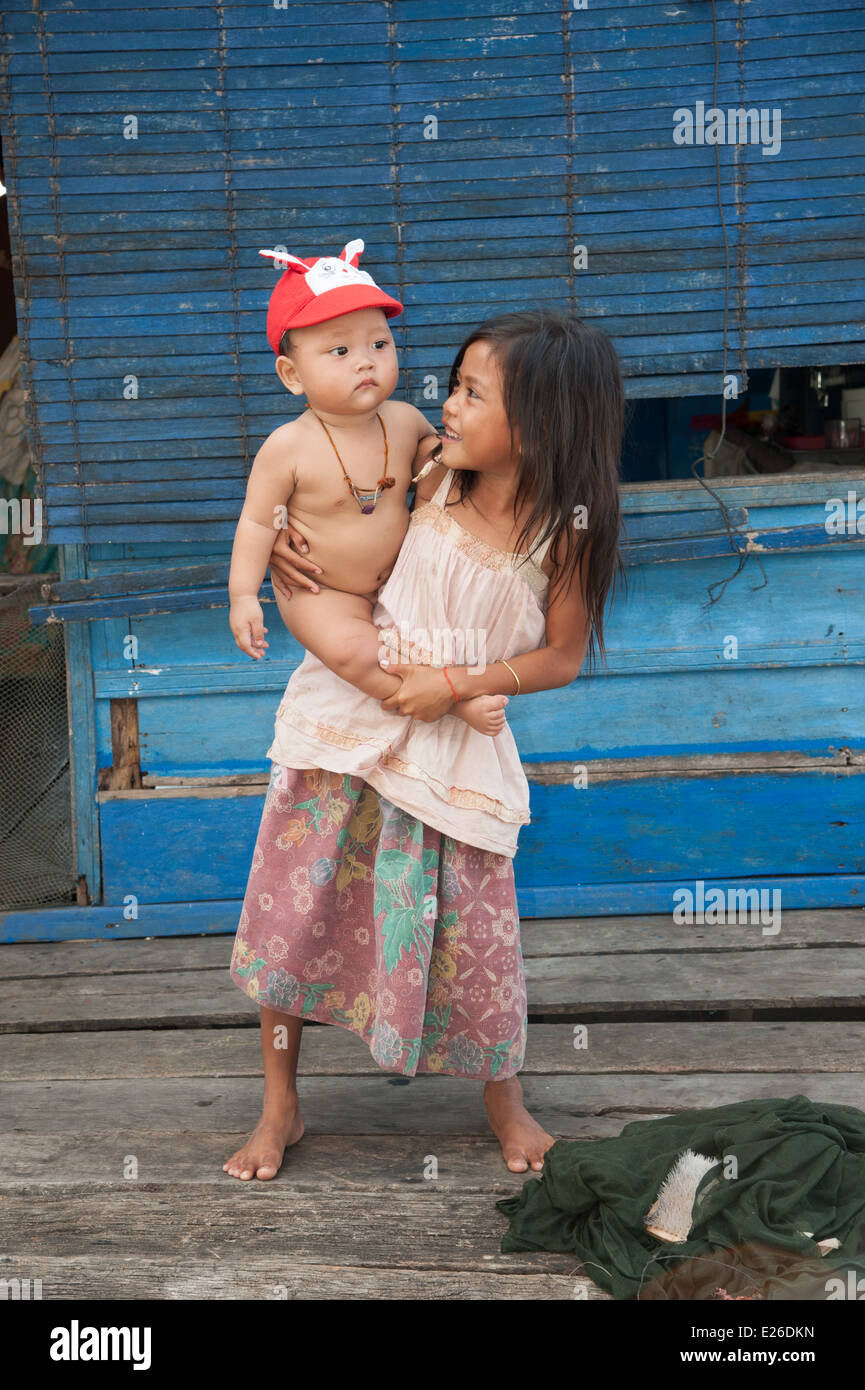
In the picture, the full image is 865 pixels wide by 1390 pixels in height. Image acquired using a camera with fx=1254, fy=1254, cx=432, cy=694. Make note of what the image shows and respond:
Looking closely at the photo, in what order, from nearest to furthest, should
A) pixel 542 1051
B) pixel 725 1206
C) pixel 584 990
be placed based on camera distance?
1. pixel 725 1206
2. pixel 542 1051
3. pixel 584 990

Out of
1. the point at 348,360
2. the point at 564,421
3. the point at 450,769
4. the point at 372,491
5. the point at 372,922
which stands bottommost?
the point at 372,922

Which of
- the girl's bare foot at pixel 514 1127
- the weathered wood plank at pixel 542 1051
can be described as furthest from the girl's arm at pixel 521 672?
the weathered wood plank at pixel 542 1051

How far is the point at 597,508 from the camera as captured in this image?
220 centimetres

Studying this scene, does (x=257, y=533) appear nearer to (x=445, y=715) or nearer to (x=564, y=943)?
(x=445, y=715)

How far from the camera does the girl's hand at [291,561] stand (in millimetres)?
2311

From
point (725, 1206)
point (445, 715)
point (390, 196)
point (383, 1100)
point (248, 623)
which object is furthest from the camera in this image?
point (390, 196)

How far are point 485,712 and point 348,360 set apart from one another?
658 mm

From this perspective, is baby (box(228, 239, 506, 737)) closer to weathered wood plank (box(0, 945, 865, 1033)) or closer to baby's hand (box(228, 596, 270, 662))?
baby's hand (box(228, 596, 270, 662))

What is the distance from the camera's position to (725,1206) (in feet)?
6.86

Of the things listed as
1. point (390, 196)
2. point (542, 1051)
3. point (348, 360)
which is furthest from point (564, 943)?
point (390, 196)

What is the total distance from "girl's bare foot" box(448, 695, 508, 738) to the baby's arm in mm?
387

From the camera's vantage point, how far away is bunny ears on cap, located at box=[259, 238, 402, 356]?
212 centimetres
